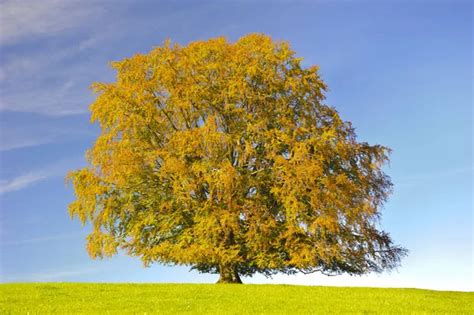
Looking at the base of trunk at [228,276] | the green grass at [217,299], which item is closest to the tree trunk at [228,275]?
the base of trunk at [228,276]

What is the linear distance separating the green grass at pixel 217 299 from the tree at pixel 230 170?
339 centimetres

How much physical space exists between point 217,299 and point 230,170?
765 centimetres

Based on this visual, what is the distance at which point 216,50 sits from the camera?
3472 centimetres

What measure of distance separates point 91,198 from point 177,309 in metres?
13.3

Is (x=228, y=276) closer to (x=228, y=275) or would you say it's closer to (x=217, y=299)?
(x=228, y=275)

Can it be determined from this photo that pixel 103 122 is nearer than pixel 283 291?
No

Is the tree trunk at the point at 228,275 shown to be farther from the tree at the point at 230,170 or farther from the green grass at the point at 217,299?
the green grass at the point at 217,299

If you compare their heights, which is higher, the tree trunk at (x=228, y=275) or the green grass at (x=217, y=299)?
the tree trunk at (x=228, y=275)

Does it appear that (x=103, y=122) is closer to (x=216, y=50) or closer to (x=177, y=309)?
(x=216, y=50)

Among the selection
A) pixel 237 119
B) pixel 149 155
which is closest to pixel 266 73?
pixel 237 119

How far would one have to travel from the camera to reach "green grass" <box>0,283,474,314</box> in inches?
915

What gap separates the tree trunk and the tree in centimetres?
5

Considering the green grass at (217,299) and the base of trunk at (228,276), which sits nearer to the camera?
the green grass at (217,299)

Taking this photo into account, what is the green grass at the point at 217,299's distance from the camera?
23234 mm
